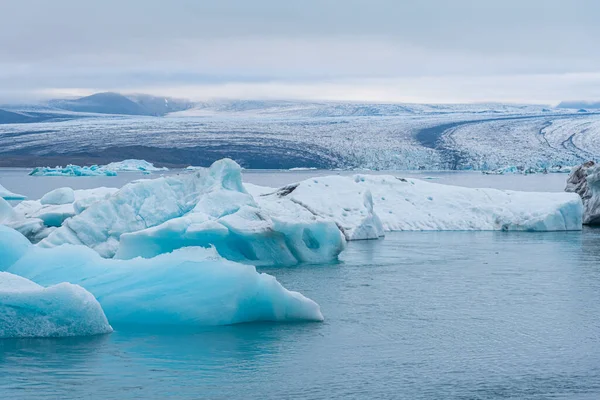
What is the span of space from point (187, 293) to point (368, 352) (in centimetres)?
159

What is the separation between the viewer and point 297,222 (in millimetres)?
10938

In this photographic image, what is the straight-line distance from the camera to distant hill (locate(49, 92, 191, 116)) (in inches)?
4417

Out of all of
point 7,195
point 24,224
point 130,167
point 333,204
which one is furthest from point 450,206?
point 130,167

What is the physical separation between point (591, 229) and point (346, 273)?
778cm

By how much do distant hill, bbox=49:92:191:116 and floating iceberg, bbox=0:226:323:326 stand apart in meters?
105

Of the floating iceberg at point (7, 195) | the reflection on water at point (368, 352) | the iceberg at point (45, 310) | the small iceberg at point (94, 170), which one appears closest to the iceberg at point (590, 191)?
the reflection on water at point (368, 352)

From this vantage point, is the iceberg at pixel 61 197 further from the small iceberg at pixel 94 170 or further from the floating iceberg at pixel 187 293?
the small iceberg at pixel 94 170

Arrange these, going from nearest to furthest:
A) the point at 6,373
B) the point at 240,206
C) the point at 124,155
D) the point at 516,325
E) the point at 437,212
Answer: the point at 6,373
the point at 516,325
the point at 240,206
the point at 437,212
the point at 124,155

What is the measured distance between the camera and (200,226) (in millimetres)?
10336

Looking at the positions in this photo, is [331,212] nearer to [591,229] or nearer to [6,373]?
[591,229]

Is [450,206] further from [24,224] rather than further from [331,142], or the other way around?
[331,142]

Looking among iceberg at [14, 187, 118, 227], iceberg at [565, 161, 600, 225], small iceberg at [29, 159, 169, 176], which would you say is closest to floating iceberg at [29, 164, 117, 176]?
small iceberg at [29, 159, 169, 176]

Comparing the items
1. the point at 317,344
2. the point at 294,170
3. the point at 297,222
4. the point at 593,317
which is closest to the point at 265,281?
the point at 317,344

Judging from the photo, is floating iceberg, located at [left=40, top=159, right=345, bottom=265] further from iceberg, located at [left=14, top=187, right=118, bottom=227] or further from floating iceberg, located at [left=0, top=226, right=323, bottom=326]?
floating iceberg, located at [left=0, top=226, right=323, bottom=326]
